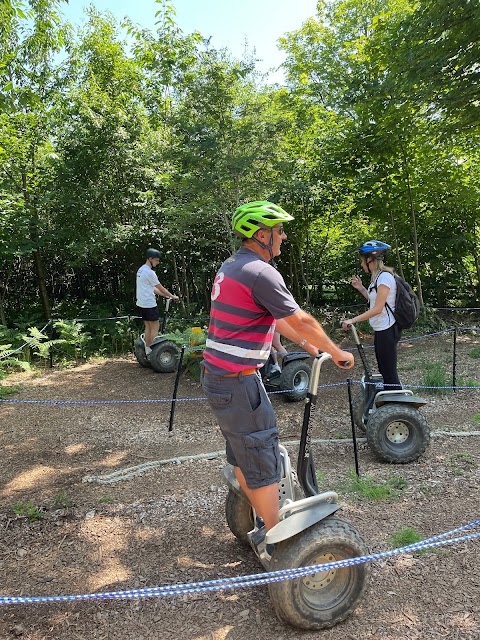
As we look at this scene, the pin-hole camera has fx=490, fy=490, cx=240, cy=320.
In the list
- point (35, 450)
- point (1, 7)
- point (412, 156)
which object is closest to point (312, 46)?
point (412, 156)

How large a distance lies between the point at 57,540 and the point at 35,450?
6.85ft

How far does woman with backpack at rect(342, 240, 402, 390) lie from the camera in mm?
4379

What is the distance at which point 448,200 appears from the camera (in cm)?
1077

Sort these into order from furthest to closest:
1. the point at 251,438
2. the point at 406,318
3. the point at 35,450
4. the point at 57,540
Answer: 1. the point at 35,450
2. the point at 406,318
3. the point at 57,540
4. the point at 251,438

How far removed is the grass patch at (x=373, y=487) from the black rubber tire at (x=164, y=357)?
5054 millimetres

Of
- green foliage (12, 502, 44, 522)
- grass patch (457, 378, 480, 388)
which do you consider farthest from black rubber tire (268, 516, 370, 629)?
grass patch (457, 378, 480, 388)

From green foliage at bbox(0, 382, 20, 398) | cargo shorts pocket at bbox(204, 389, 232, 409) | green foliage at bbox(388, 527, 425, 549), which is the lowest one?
green foliage at bbox(388, 527, 425, 549)

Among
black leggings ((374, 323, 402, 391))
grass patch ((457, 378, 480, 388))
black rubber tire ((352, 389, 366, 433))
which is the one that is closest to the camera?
black leggings ((374, 323, 402, 391))

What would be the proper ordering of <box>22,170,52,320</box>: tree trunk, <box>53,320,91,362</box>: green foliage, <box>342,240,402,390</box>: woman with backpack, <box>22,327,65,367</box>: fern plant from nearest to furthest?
<box>342,240,402,390</box>: woman with backpack, <box>22,327,65,367</box>: fern plant, <box>53,320,91,362</box>: green foliage, <box>22,170,52,320</box>: tree trunk

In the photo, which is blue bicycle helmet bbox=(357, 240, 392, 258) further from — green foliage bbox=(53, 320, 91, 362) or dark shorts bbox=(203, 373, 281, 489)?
green foliage bbox=(53, 320, 91, 362)

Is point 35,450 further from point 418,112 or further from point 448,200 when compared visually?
point 448,200

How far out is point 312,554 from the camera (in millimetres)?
2342

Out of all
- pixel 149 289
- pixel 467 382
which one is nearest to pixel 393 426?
pixel 467 382

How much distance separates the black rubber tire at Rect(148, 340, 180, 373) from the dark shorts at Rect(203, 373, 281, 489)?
20.5 feet
